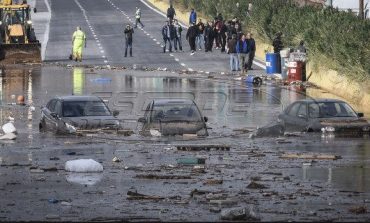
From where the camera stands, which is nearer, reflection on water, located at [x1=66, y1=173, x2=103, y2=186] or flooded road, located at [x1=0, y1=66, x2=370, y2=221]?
flooded road, located at [x1=0, y1=66, x2=370, y2=221]

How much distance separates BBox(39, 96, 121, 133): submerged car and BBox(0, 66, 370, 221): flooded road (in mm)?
521

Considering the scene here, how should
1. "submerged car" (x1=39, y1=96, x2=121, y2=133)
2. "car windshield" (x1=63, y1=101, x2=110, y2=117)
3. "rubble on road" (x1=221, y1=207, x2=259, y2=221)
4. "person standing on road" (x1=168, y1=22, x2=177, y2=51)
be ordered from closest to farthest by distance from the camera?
1. "rubble on road" (x1=221, y1=207, x2=259, y2=221)
2. "submerged car" (x1=39, y1=96, x2=121, y2=133)
3. "car windshield" (x1=63, y1=101, x2=110, y2=117)
4. "person standing on road" (x1=168, y1=22, x2=177, y2=51)

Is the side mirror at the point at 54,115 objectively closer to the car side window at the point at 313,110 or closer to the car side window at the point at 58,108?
the car side window at the point at 58,108

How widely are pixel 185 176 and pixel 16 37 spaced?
45073 mm

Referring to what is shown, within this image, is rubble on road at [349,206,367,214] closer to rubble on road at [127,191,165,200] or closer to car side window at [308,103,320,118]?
rubble on road at [127,191,165,200]

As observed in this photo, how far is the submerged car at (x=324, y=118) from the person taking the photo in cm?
3559

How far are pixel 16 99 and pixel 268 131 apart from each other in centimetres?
1643

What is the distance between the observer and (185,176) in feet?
88.1

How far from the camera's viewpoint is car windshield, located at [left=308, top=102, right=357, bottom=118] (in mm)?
36375

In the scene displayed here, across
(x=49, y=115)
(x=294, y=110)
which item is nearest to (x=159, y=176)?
(x=294, y=110)

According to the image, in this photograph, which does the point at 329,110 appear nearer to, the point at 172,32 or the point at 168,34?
the point at 168,34

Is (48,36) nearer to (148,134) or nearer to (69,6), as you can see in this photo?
(69,6)

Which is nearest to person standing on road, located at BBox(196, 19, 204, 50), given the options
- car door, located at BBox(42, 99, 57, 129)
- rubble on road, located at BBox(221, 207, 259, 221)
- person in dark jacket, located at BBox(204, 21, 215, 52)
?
person in dark jacket, located at BBox(204, 21, 215, 52)

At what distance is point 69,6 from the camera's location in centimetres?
11812
